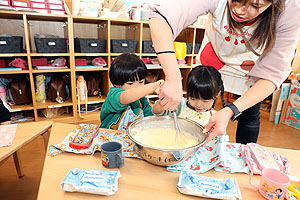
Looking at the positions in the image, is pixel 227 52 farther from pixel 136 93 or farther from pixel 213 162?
pixel 213 162

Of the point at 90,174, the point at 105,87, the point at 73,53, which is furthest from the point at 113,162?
the point at 105,87

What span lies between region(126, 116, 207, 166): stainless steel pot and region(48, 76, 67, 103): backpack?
2.06m

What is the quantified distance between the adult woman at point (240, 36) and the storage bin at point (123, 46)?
67.6 inches

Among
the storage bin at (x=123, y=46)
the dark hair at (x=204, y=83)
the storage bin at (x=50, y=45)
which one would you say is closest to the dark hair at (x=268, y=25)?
the dark hair at (x=204, y=83)

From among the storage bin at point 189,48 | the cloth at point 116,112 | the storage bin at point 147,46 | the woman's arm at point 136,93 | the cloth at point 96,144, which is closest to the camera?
the cloth at point 96,144

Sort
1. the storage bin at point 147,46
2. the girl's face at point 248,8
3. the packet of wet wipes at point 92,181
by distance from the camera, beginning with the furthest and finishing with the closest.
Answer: the storage bin at point 147,46 → the girl's face at point 248,8 → the packet of wet wipes at point 92,181

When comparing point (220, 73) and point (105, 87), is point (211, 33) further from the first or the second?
point (105, 87)

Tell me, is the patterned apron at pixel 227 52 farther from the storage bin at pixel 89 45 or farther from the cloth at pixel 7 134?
the storage bin at pixel 89 45

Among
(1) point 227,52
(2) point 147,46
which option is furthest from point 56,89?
(1) point 227,52

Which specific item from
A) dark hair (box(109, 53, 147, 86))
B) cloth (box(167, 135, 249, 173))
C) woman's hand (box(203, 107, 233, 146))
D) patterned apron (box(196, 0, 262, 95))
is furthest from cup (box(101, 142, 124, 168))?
patterned apron (box(196, 0, 262, 95))

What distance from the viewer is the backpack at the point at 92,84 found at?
2.84 m

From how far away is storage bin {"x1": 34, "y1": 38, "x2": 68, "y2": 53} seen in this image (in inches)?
94.2

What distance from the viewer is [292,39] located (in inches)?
36.1

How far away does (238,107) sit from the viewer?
85 centimetres
